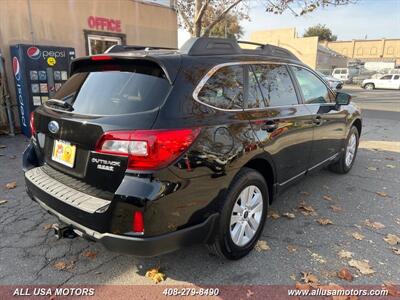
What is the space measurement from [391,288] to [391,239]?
86 cm

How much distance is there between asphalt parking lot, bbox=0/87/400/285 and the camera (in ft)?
8.89

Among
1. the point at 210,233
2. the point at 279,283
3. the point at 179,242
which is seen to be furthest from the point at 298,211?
the point at 179,242

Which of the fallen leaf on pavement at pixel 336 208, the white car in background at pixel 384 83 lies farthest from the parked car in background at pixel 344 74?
the fallen leaf on pavement at pixel 336 208

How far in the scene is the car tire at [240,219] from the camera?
2625 mm

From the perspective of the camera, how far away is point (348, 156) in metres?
5.30

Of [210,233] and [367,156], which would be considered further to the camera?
[367,156]

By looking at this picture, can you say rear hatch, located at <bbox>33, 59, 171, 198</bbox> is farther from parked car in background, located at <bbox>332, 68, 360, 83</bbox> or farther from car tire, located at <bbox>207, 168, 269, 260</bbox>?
parked car in background, located at <bbox>332, 68, 360, 83</bbox>

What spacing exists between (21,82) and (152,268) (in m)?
5.99

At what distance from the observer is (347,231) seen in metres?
3.49

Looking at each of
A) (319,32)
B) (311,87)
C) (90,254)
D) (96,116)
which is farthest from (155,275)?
(319,32)

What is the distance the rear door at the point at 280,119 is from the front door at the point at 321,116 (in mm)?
203

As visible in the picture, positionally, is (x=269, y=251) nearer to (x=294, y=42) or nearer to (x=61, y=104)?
(x=61, y=104)

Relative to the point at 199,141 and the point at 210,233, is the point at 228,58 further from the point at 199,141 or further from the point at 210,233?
the point at 210,233

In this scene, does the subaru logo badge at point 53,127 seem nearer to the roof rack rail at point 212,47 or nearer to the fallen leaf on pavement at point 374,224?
the roof rack rail at point 212,47
